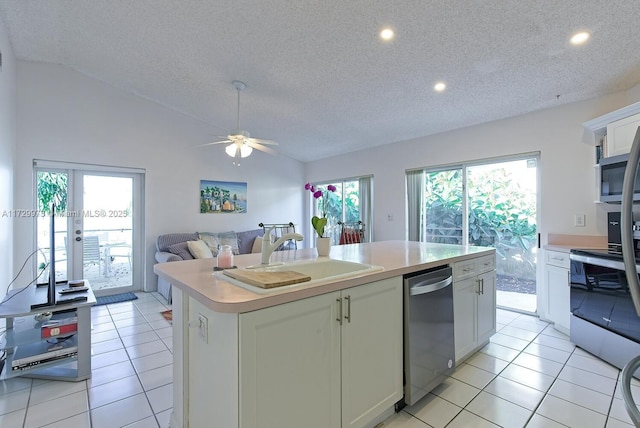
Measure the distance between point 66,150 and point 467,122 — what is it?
18.4 ft

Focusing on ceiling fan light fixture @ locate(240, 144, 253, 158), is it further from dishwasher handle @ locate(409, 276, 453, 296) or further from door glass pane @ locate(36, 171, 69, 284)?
door glass pane @ locate(36, 171, 69, 284)

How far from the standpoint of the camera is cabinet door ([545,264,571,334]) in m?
3.02

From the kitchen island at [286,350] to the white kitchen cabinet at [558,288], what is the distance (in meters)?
2.22

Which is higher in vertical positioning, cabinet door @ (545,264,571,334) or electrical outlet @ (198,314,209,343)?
electrical outlet @ (198,314,209,343)

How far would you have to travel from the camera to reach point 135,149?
462 centimetres

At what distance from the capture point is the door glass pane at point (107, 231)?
441 cm

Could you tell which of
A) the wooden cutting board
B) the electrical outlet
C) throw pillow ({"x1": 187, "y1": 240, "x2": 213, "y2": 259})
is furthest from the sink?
throw pillow ({"x1": 187, "y1": 240, "x2": 213, "y2": 259})

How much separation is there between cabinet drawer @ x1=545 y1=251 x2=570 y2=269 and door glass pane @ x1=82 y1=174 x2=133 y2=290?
5.84 meters

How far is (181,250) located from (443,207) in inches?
162

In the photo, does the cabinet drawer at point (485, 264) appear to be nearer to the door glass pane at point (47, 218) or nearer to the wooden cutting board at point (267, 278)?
the wooden cutting board at point (267, 278)

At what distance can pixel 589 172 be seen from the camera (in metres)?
3.15

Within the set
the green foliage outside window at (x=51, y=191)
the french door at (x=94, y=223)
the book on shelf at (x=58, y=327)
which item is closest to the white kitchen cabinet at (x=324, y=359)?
the book on shelf at (x=58, y=327)

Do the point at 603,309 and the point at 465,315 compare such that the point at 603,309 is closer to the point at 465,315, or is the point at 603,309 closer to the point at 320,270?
the point at 465,315

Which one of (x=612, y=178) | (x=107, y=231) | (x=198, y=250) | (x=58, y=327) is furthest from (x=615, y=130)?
(x=107, y=231)
